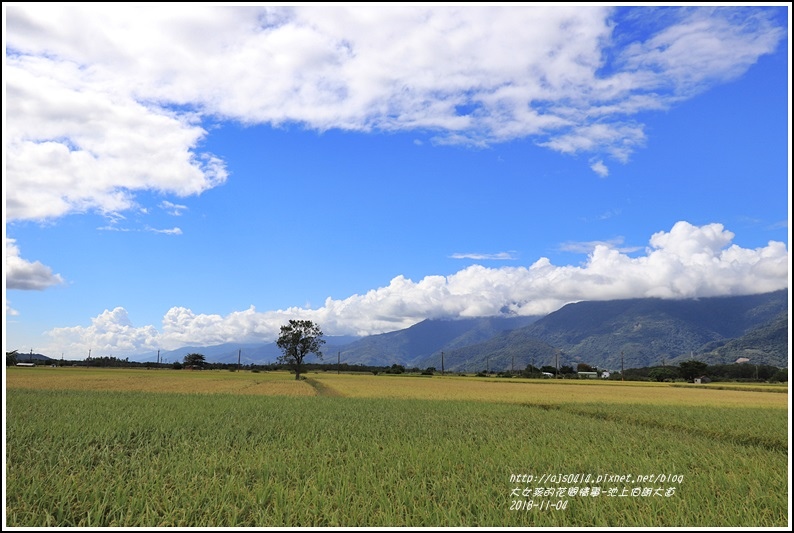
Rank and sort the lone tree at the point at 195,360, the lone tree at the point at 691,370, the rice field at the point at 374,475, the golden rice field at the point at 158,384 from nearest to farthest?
the rice field at the point at 374,475
the golden rice field at the point at 158,384
the lone tree at the point at 691,370
the lone tree at the point at 195,360

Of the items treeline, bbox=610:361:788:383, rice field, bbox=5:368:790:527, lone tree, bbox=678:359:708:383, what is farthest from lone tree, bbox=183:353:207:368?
rice field, bbox=5:368:790:527

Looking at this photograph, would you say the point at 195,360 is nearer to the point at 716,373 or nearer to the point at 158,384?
the point at 158,384

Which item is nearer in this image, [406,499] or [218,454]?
[406,499]

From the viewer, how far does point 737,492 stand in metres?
12.5

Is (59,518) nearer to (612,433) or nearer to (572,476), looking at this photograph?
(572,476)

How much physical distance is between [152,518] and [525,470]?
9199mm

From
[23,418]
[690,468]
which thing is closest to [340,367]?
[23,418]

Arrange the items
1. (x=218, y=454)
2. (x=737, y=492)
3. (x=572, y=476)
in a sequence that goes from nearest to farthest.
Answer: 1. (x=737, y=492)
2. (x=572, y=476)
3. (x=218, y=454)

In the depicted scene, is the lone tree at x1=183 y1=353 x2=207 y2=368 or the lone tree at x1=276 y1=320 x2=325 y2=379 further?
the lone tree at x1=183 y1=353 x2=207 y2=368

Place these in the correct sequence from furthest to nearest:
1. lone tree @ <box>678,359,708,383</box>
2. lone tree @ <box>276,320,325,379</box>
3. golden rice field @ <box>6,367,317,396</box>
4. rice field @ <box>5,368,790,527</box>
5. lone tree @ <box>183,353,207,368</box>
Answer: lone tree @ <box>183,353,207,368</box> → lone tree @ <box>678,359,708,383</box> → lone tree @ <box>276,320,325,379</box> → golden rice field @ <box>6,367,317,396</box> → rice field @ <box>5,368,790,527</box>

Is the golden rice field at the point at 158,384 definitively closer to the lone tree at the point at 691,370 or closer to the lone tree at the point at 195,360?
the lone tree at the point at 195,360

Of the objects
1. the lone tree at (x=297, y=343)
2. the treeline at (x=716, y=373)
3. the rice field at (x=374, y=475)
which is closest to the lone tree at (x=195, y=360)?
the lone tree at (x=297, y=343)

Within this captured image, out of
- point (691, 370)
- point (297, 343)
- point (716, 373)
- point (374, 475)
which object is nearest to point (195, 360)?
point (297, 343)

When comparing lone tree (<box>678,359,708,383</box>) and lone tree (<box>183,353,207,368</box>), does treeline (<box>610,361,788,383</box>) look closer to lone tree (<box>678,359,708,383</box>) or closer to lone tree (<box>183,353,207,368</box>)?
lone tree (<box>678,359,708,383</box>)
